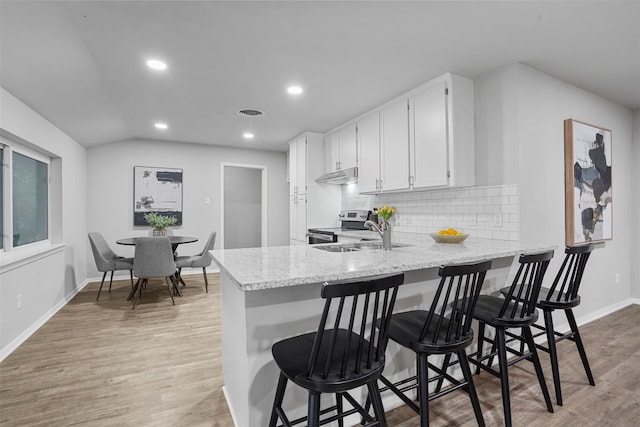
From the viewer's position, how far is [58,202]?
12.9ft

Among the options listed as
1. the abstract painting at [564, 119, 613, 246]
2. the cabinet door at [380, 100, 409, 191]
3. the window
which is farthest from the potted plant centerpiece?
the abstract painting at [564, 119, 613, 246]

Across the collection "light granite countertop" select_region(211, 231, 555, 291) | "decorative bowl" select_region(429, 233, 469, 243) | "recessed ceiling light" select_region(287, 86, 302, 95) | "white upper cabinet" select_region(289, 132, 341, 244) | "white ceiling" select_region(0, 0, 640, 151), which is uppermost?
"recessed ceiling light" select_region(287, 86, 302, 95)

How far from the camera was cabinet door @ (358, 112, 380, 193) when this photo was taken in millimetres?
3613

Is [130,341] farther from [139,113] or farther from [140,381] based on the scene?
[139,113]

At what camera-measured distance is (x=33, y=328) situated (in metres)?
3.07

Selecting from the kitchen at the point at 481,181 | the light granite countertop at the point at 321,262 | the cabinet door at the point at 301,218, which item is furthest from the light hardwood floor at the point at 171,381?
the cabinet door at the point at 301,218

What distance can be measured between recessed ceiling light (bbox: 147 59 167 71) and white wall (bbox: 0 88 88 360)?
1.18 meters

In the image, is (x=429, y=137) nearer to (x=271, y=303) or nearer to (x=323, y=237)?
(x=323, y=237)

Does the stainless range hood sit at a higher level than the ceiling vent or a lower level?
lower

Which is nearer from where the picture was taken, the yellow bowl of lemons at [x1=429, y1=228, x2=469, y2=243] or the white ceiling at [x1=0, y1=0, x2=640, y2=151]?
the white ceiling at [x1=0, y1=0, x2=640, y2=151]

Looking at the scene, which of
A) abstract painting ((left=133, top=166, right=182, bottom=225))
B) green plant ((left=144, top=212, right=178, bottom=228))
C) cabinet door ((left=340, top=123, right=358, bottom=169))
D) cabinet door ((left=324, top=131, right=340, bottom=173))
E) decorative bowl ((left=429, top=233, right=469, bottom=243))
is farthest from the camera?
abstract painting ((left=133, top=166, right=182, bottom=225))

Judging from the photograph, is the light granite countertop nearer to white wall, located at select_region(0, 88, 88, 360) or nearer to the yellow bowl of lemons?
the yellow bowl of lemons

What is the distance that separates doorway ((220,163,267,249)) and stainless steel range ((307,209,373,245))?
307cm

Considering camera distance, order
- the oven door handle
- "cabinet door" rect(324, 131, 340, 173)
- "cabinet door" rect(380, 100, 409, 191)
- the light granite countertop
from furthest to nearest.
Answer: "cabinet door" rect(324, 131, 340, 173), the oven door handle, "cabinet door" rect(380, 100, 409, 191), the light granite countertop
